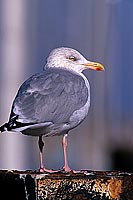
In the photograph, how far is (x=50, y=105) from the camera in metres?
1.81

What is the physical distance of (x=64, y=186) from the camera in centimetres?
139

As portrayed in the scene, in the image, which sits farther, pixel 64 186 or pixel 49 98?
pixel 49 98

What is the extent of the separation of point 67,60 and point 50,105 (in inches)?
9.5

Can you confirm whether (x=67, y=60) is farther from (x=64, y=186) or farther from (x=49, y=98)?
(x=64, y=186)

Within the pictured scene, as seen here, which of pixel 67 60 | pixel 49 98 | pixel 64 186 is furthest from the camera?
pixel 67 60

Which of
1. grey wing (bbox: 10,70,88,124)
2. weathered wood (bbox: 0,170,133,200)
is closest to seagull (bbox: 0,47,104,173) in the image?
grey wing (bbox: 10,70,88,124)

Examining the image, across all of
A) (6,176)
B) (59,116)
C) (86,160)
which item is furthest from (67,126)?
(86,160)

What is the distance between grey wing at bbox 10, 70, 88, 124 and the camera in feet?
5.78

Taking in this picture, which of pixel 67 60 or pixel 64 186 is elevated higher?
pixel 67 60

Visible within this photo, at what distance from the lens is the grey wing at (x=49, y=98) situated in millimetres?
1761

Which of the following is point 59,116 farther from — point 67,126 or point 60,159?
point 60,159

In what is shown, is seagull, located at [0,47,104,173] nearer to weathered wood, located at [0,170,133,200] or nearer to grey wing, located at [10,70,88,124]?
grey wing, located at [10,70,88,124]

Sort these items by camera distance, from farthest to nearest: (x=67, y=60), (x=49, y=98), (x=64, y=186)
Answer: (x=67, y=60) < (x=49, y=98) < (x=64, y=186)

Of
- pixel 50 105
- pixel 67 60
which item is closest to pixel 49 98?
pixel 50 105
